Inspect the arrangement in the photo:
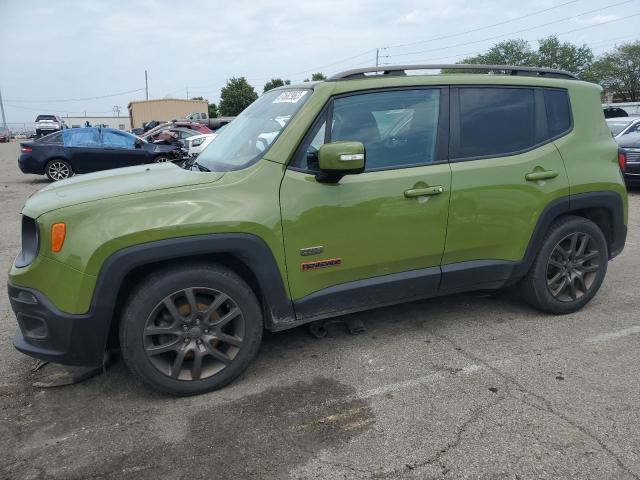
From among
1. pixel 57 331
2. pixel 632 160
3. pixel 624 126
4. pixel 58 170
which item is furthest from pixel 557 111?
pixel 58 170

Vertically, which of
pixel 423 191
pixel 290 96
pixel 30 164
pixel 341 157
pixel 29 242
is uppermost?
pixel 290 96

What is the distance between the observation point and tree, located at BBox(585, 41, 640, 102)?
5462 centimetres

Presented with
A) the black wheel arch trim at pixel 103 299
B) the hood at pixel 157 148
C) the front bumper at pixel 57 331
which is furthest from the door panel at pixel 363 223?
the hood at pixel 157 148

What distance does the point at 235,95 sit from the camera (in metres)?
57.7

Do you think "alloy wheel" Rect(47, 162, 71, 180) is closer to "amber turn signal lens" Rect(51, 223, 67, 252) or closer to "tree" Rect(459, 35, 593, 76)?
"amber turn signal lens" Rect(51, 223, 67, 252)

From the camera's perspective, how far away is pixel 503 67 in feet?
12.1

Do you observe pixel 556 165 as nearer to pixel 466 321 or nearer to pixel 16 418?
pixel 466 321

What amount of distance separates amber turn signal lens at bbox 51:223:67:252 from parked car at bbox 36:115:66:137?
41.1m

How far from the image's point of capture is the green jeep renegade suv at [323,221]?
8.83 ft

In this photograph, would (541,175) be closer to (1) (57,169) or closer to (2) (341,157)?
(2) (341,157)

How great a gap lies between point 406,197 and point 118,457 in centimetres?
222

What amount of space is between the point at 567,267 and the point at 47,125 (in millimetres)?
43444

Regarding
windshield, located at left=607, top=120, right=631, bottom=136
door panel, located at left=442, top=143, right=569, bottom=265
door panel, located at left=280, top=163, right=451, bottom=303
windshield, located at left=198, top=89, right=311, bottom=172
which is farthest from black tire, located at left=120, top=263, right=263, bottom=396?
windshield, located at left=607, top=120, right=631, bottom=136

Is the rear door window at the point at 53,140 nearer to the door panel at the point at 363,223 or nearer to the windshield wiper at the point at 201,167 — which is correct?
the windshield wiper at the point at 201,167
